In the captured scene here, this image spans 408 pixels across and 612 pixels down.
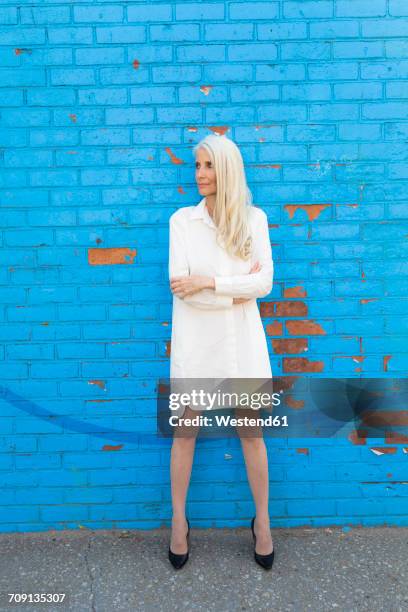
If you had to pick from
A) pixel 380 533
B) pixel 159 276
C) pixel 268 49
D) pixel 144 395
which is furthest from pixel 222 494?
pixel 268 49

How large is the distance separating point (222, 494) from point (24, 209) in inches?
75.4

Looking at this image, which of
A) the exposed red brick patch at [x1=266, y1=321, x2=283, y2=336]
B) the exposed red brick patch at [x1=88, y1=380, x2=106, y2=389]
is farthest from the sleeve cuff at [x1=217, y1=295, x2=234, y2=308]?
the exposed red brick patch at [x1=88, y1=380, x2=106, y2=389]

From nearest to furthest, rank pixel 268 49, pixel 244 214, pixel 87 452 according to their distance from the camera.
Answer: pixel 244 214
pixel 268 49
pixel 87 452

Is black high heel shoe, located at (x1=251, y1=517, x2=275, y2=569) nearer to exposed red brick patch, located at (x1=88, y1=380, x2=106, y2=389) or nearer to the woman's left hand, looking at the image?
exposed red brick patch, located at (x1=88, y1=380, x2=106, y2=389)

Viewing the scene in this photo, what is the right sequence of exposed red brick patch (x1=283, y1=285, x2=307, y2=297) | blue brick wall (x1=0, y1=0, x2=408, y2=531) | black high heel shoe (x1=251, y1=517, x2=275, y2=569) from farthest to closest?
1. exposed red brick patch (x1=283, y1=285, x2=307, y2=297)
2. blue brick wall (x1=0, y1=0, x2=408, y2=531)
3. black high heel shoe (x1=251, y1=517, x2=275, y2=569)

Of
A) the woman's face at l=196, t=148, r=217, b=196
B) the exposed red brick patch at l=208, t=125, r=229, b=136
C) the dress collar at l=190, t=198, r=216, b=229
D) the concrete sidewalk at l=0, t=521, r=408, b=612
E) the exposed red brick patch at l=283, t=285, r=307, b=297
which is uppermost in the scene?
the exposed red brick patch at l=208, t=125, r=229, b=136

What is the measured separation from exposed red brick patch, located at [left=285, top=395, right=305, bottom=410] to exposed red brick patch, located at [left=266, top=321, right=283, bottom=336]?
37 centimetres

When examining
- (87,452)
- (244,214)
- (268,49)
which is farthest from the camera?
(87,452)

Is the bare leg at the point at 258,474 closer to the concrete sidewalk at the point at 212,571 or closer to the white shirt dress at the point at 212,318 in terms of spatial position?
the concrete sidewalk at the point at 212,571

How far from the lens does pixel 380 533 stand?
3.00m

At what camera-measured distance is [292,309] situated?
2.96m

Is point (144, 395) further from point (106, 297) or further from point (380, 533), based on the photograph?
point (380, 533)

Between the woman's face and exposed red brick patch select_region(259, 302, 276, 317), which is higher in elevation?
the woman's face

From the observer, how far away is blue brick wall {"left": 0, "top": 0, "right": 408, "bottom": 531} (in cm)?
283
